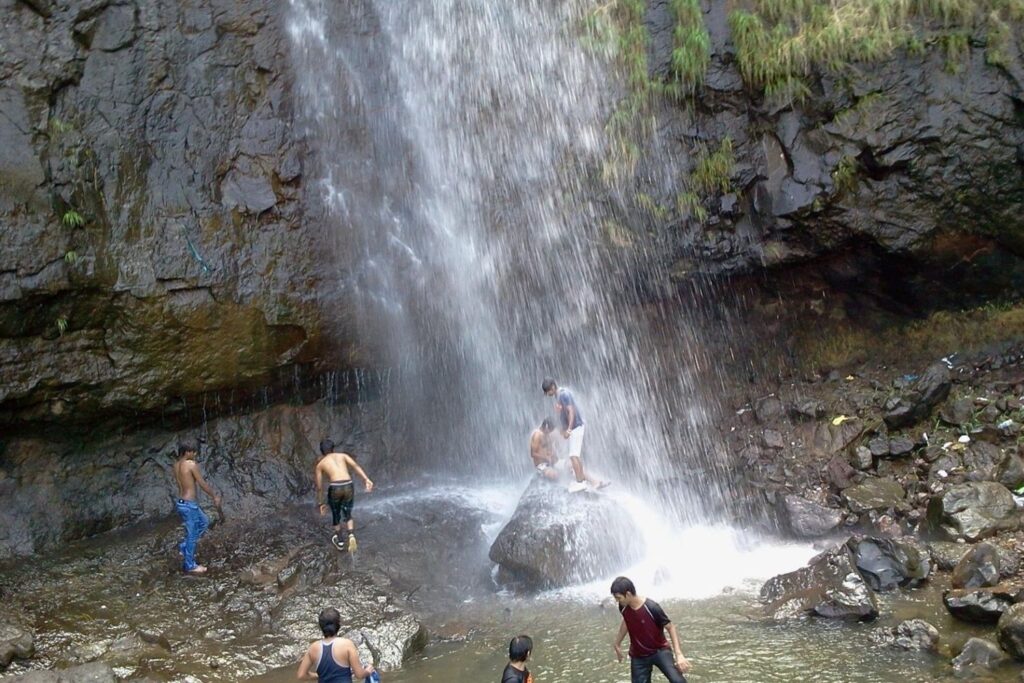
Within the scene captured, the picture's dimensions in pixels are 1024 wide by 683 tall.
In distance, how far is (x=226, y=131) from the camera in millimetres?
12055

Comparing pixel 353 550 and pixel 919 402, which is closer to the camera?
pixel 353 550

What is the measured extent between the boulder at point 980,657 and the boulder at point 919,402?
5.16 m

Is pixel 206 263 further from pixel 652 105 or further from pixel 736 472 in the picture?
pixel 736 472

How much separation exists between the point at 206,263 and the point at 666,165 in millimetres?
6805

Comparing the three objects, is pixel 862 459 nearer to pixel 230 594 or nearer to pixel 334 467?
pixel 334 467

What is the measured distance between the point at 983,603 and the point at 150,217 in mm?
10632

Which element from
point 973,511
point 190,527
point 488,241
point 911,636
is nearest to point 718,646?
point 911,636

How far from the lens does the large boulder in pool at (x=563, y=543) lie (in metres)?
10.1

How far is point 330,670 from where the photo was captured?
615 cm

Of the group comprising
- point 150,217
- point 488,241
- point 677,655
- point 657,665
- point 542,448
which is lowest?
point 657,665

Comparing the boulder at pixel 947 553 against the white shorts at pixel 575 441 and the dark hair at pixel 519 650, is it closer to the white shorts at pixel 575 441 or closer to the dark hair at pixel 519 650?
the white shorts at pixel 575 441

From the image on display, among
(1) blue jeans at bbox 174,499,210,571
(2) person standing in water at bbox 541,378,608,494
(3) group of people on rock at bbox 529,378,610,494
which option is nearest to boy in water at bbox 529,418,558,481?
(3) group of people on rock at bbox 529,378,610,494

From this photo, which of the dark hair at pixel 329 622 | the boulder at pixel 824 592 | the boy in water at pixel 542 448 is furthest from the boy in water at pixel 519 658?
the boy in water at pixel 542 448

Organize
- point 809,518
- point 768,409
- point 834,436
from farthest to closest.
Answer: point 768,409 < point 834,436 < point 809,518
